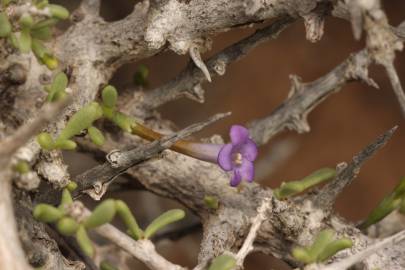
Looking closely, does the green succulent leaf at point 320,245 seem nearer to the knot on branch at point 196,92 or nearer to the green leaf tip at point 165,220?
the green leaf tip at point 165,220

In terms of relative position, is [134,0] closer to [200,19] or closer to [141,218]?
[141,218]

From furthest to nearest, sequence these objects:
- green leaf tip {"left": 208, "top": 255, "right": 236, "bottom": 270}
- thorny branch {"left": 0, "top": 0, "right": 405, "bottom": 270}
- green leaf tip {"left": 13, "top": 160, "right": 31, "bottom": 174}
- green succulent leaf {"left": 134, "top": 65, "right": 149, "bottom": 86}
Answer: green succulent leaf {"left": 134, "top": 65, "right": 149, "bottom": 86}
thorny branch {"left": 0, "top": 0, "right": 405, "bottom": 270}
green leaf tip {"left": 208, "top": 255, "right": 236, "bottom": 270}
green leaf tip {"left": 13, "top": 160, "right": 31, "bottom": 174}

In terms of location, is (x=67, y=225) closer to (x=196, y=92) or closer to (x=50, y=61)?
(x=50, y=61)

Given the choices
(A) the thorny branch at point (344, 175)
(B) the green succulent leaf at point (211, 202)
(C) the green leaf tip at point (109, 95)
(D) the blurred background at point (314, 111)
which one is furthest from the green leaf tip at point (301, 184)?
(D) the blurred background at point (314, 111)

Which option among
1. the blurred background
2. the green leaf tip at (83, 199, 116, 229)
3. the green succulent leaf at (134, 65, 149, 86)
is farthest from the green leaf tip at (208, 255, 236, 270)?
the blurred background

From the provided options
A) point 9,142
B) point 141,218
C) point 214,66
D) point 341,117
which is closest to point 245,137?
point 214,66

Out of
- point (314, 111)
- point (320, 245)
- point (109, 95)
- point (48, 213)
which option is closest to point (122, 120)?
point (109, 95)

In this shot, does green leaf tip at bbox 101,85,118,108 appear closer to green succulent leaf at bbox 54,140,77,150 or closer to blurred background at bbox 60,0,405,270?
green succulent leaf at bbox 54,140,77,150

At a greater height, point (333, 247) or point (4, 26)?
point (4, 26)
